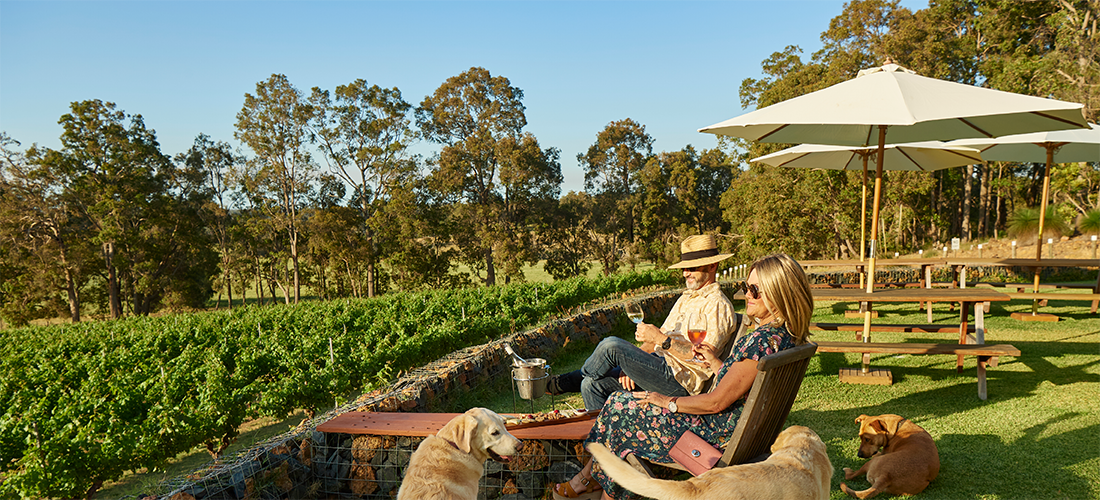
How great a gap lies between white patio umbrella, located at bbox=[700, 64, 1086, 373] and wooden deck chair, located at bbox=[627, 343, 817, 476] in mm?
2420

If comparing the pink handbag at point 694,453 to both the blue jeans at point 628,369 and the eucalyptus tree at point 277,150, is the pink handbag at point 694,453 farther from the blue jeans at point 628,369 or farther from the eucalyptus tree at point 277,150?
the eucalyptus tree at point 277,150

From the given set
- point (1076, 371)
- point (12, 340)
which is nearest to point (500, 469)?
point (1076, 371)

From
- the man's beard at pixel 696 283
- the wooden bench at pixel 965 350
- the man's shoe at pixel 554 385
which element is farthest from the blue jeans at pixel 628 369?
the wooden bench at pixel 965 350

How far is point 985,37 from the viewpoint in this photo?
2338cm

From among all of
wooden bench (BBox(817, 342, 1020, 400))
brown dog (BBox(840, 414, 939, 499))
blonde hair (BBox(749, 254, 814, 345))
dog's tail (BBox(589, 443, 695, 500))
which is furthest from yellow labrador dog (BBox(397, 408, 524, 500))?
wooden bench (BBox(817, 342, 1020, 400))

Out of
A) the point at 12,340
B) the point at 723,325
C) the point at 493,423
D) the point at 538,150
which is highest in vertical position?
the point at 538,150

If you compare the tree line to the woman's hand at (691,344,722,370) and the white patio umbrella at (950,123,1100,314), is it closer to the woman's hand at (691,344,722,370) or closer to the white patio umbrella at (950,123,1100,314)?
the white patio umbrella at (950,123,1100,314)

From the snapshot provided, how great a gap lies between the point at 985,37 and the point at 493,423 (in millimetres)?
29282

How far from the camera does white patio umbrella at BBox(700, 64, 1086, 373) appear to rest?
4168 millimetres

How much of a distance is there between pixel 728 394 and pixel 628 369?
0.73 m

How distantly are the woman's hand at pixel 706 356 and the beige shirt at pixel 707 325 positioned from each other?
41mm

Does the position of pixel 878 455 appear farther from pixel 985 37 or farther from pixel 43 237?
pixel 43 237

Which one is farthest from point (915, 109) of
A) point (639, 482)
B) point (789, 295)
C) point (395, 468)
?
point (395, 468)

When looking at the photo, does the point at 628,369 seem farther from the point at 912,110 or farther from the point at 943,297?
the point at 943,297
